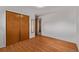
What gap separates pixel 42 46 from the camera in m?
1.40

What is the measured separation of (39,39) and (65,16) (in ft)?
1.89

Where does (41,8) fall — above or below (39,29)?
above

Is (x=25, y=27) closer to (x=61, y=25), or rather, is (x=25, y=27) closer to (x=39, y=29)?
(x=39, y=29)

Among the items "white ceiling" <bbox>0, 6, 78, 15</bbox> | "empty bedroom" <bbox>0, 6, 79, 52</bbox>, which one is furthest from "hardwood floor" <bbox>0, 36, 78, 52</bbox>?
"white ceiling" <bbox>0, 6, 78, 15</bbox>

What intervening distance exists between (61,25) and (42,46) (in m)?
0.47

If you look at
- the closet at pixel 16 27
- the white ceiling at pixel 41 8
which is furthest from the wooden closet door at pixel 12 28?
the white ceiling at pixel 41 8

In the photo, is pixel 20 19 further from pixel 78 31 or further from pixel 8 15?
A: pixel 78 31

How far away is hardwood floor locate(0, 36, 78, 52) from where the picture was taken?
4.30ft

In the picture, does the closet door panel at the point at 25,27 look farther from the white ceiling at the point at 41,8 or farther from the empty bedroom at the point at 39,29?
the white ceiling at the point at 41,8

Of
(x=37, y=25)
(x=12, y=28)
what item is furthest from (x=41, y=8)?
(x=12, y=28)

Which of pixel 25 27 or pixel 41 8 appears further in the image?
pixel 25 27
